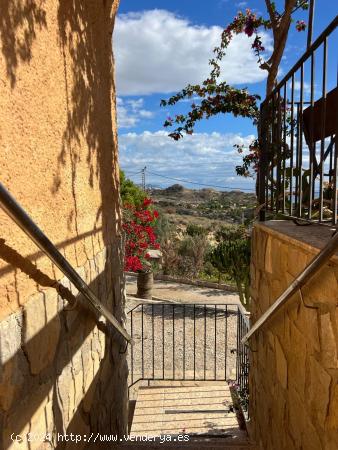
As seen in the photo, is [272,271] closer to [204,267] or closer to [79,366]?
[79,366]

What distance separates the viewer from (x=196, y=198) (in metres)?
58.5

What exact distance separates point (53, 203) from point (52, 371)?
78 centimetres

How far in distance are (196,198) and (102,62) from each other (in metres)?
55.6

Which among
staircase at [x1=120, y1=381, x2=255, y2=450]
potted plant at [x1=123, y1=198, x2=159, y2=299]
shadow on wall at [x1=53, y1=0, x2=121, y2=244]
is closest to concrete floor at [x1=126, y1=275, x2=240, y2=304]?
potted plant at [x1=123, y1=198, x2=159, y2=299]

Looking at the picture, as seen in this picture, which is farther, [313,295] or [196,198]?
[196,198]

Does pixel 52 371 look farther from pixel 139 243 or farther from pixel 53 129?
pixel 139 243

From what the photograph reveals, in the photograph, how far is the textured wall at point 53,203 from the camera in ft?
4.79

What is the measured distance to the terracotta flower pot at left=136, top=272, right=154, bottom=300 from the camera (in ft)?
33.8

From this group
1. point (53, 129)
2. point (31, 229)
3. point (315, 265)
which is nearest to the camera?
point (31, 229)

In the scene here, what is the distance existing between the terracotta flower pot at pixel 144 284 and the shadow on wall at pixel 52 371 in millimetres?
7273

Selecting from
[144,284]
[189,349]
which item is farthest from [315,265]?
[144,284]

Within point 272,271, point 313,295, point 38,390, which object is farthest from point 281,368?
point 38,390

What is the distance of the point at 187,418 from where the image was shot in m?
4.58

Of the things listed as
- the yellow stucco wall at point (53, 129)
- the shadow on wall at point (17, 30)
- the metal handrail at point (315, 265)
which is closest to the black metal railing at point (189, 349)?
the yellow stucco wall at point (53, 129)
